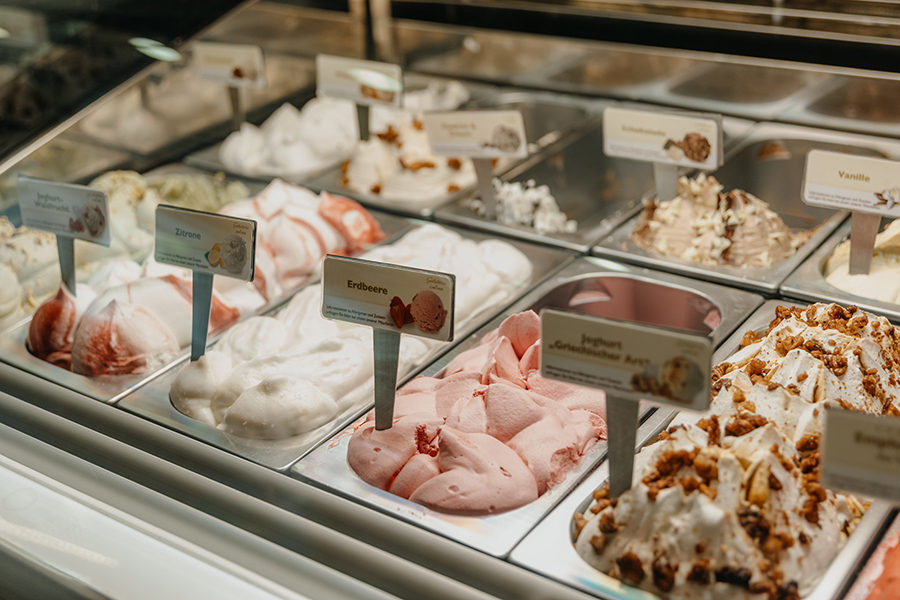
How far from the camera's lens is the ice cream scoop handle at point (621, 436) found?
1.22m

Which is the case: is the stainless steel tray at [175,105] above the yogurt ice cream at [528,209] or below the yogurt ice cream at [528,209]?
above

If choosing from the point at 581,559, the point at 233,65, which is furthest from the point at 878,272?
the point at 233,65

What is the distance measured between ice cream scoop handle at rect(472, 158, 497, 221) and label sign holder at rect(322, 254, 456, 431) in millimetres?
1032

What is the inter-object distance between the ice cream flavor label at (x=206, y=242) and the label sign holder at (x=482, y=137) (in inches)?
36.2

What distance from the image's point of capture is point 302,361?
1729 millimetres

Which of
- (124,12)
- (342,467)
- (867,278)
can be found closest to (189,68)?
(124,12)

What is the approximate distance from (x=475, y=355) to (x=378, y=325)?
1.21 ft

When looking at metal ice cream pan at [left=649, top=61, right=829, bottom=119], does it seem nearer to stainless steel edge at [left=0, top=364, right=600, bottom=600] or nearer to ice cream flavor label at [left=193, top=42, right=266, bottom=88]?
ice cream flavor label at [left=193, top=42, right=266, bottom=88]

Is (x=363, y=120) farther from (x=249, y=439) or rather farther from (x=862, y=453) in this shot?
(x=862, y=453)

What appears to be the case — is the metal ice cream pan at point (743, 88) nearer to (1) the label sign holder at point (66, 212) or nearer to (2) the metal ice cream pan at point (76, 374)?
(2) the metal ice cream pan at point (76, 374)

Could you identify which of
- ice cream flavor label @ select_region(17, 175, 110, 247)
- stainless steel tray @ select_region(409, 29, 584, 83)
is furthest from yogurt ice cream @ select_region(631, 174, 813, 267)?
ice cream flavor label @ select_region(17, 175, 110, 247)

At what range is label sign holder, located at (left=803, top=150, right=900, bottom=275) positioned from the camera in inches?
69.7

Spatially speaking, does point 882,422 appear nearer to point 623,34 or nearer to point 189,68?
point 623,34

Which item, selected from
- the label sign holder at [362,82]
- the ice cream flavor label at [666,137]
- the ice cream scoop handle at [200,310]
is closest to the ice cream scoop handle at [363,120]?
the label sign holder at [362,82]
